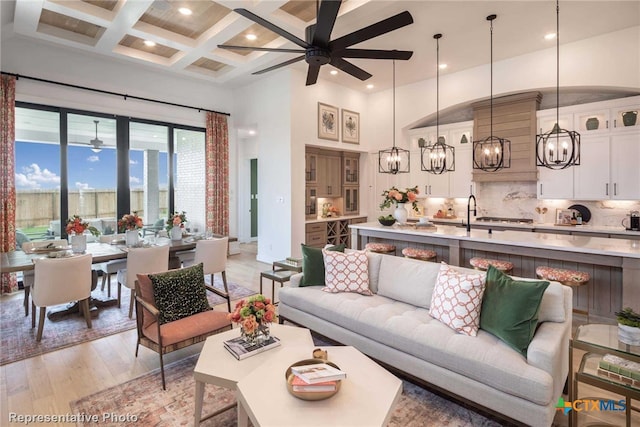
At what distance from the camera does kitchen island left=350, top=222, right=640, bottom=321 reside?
310 centimetres

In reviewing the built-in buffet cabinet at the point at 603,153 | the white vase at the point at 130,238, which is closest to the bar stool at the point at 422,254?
the built-in buffet cabinet at the point at 603,153

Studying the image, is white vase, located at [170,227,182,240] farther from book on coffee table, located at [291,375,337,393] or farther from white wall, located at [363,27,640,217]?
white wall, located at [363,27,640,217]

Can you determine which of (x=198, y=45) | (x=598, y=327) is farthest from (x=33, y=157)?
(x=598, y=327)

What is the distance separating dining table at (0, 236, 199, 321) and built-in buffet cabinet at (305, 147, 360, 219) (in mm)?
2721

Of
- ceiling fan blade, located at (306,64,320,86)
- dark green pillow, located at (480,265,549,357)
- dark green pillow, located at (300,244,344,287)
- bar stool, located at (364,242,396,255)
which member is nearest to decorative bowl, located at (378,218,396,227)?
bar stool, located at (364,242,396,255)

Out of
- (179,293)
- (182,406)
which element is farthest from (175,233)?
(182,406)

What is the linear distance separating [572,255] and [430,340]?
2.09 metres

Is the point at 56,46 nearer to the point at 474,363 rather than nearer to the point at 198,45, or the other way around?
the point at 198,45

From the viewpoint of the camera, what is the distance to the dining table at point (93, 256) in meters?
3.42

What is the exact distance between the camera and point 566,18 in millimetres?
4398

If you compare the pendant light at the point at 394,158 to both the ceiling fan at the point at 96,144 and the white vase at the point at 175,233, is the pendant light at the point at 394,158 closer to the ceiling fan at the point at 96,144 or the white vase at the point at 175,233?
the white vase at the point at 175,233

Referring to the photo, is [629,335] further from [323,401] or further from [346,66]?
[346,66]

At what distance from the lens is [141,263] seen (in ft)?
12.9

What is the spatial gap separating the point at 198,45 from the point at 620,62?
6.35 m
